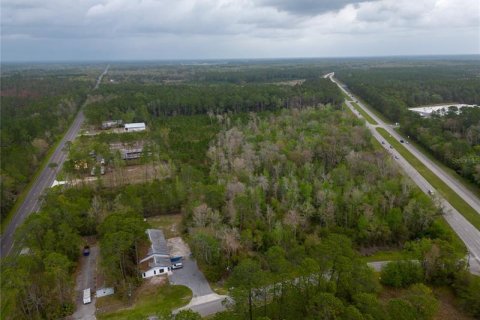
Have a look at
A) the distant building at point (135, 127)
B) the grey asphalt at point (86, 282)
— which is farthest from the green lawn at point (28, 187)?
the distant building at point (135, 127)

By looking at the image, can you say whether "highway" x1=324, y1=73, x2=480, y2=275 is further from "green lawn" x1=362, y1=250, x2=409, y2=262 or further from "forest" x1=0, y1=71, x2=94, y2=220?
"forest" x1=0, y1=71, x2=94, y2=220

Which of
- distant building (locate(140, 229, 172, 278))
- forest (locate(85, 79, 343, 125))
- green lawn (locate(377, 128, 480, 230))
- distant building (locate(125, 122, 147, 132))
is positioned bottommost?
distant building (locate(140, 229, 172, 278))

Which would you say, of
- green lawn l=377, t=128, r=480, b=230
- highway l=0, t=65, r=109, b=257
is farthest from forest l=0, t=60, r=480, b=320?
green lawn l=377, t=128, r=480, b=230

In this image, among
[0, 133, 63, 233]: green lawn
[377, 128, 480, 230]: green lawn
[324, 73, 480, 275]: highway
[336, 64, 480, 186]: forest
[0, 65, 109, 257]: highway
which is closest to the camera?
[324, 73, 480, 275]: highway

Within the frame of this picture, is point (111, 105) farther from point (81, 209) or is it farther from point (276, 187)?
point (276, 187)

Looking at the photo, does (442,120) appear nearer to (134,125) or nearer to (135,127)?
(135,127)

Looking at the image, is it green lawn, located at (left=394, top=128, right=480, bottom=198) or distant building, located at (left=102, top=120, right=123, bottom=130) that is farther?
distant building, located at (left=102, top=120, right=123, bottom=130)

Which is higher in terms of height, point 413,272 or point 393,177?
point 393,177

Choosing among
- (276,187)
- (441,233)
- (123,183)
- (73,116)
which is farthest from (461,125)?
(73,116)
